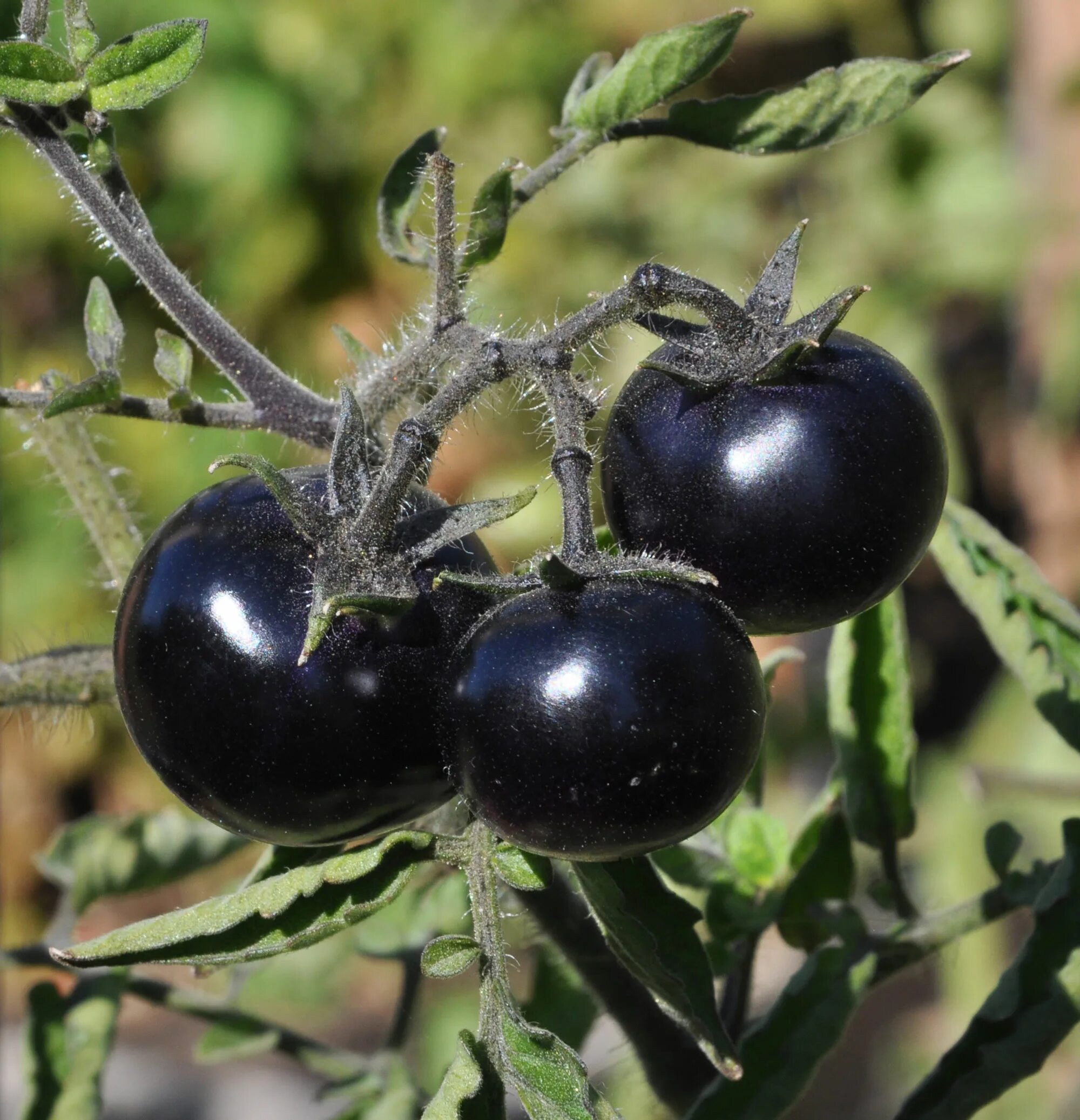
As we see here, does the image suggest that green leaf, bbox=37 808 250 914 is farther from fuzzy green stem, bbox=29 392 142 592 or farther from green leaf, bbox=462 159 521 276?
green leaf, bbox=462 159 521 276

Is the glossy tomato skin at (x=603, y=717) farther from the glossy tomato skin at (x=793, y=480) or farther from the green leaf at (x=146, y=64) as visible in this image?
the green leaf at (x=146, y=64)

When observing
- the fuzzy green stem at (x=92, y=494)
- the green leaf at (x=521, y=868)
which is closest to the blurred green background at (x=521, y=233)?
the fuzzy green stem at (x=92, y=494)

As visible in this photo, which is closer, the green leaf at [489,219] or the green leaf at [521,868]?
the green leaf at [521,868]

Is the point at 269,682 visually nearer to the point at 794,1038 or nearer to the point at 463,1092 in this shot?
the point at 463,1092

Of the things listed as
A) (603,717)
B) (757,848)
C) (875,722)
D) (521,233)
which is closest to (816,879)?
(757,848)

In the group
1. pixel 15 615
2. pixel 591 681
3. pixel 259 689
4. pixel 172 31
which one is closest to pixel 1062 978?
pixel 591 681

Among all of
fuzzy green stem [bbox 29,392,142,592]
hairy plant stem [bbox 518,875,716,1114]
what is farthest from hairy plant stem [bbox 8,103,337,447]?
hairy plant stem [bbox 518,875,716,1114]

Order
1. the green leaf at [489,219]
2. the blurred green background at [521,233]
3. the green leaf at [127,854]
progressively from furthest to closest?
the blurred green background at [521,233]
the green leaf at [127,854]
the green leaf at [489,219]
